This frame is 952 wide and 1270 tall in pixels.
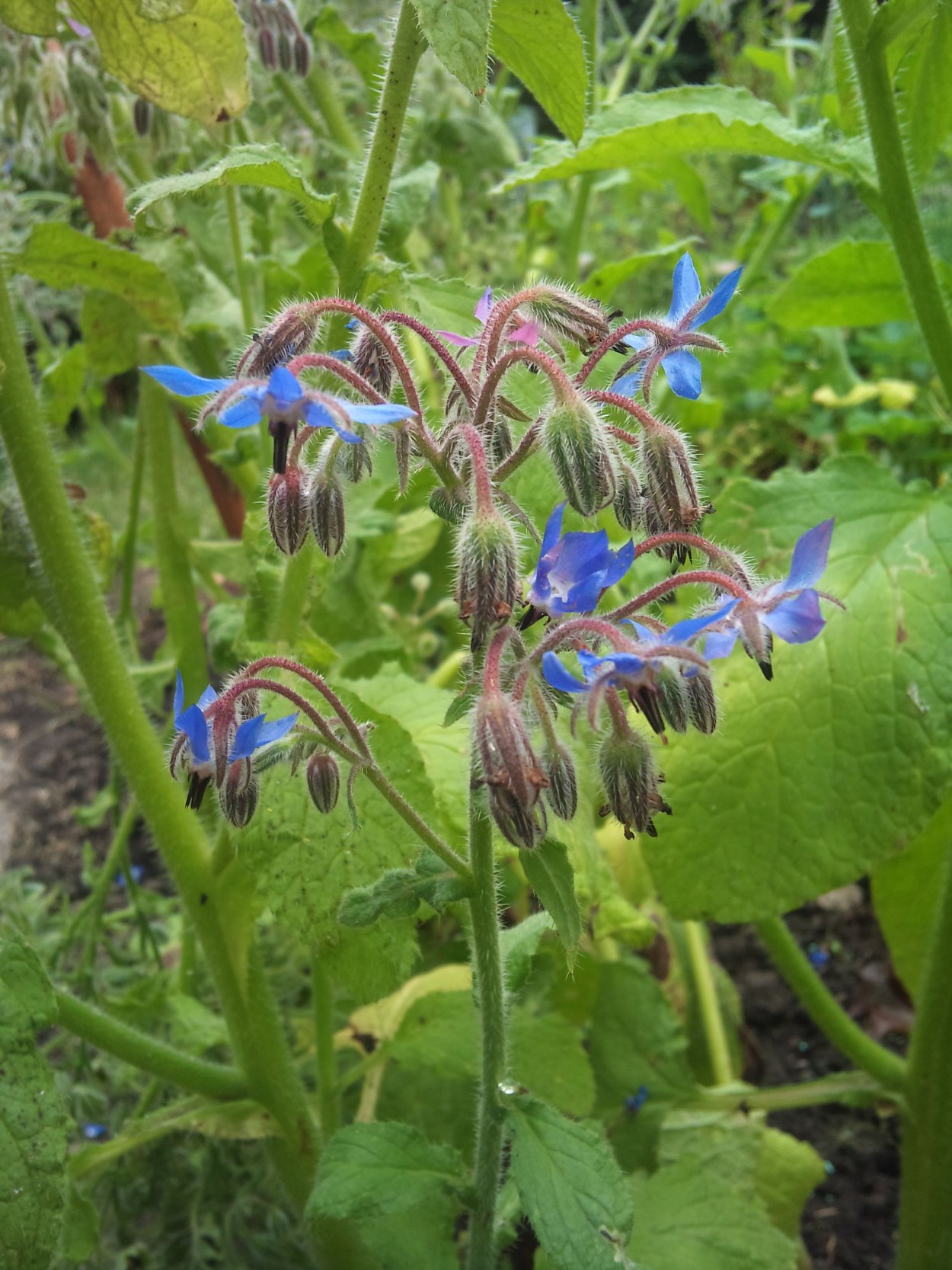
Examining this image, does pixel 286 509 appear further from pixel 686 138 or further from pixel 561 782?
pixel 686 138

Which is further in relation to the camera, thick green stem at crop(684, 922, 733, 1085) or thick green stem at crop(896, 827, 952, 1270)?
thick green stem at crop(684, 922, 733, 1085)

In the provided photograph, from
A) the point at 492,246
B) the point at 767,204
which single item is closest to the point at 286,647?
the point at 767,204

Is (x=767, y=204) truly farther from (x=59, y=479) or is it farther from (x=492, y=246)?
(x=59, y=479)

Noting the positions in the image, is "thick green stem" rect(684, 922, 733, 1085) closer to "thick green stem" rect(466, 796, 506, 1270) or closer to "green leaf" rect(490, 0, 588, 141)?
"thick green stem" rect(466, 796, 506, 1270)

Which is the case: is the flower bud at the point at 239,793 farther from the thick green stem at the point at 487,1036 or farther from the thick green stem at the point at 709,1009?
the thick green stem at the point at 709,1009

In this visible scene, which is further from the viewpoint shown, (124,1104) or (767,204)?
(767,204)

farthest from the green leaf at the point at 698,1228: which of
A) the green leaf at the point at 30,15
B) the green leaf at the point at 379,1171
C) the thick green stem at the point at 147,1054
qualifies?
the green leaf at the point at 30,15

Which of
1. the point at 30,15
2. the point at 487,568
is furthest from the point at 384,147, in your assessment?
the point at 487,568

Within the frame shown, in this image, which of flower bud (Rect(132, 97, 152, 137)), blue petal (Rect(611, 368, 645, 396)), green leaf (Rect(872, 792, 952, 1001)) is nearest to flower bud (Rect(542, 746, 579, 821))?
blue petal (Rect(611, 368, 645, 396))
